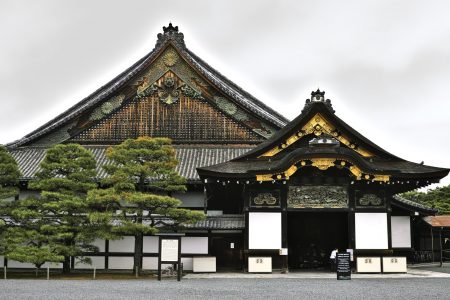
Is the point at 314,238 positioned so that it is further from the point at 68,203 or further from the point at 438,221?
the point at 68,203

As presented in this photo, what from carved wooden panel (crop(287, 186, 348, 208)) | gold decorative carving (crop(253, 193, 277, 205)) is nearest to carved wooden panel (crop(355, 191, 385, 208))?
carved wooden panel (crop(287, 186, 348, 208))

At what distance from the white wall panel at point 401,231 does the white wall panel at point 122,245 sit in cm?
1322

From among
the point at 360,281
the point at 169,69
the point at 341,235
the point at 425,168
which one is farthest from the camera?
the point at 169,69

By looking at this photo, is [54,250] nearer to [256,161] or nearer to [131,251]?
[131,251]

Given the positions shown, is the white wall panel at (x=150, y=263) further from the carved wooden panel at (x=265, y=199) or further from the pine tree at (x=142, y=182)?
the carved wooden panel at (x=265, y=199)

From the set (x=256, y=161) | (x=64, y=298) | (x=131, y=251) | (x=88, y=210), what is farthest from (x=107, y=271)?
(x=64, y=298)

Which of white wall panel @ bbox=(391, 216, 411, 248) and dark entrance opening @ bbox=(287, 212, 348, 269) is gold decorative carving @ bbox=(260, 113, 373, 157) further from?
white wall panel @ bbox=(391, 216, 411, 248)

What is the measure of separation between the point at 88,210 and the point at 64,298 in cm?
934

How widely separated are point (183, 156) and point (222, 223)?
244 inches

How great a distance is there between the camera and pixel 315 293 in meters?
15.5

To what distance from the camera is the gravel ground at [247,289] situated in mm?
14656

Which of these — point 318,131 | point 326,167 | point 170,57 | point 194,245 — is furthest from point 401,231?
point 170,57

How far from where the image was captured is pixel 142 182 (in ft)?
76.1

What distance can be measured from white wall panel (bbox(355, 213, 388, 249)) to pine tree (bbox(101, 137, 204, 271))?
6518mm
